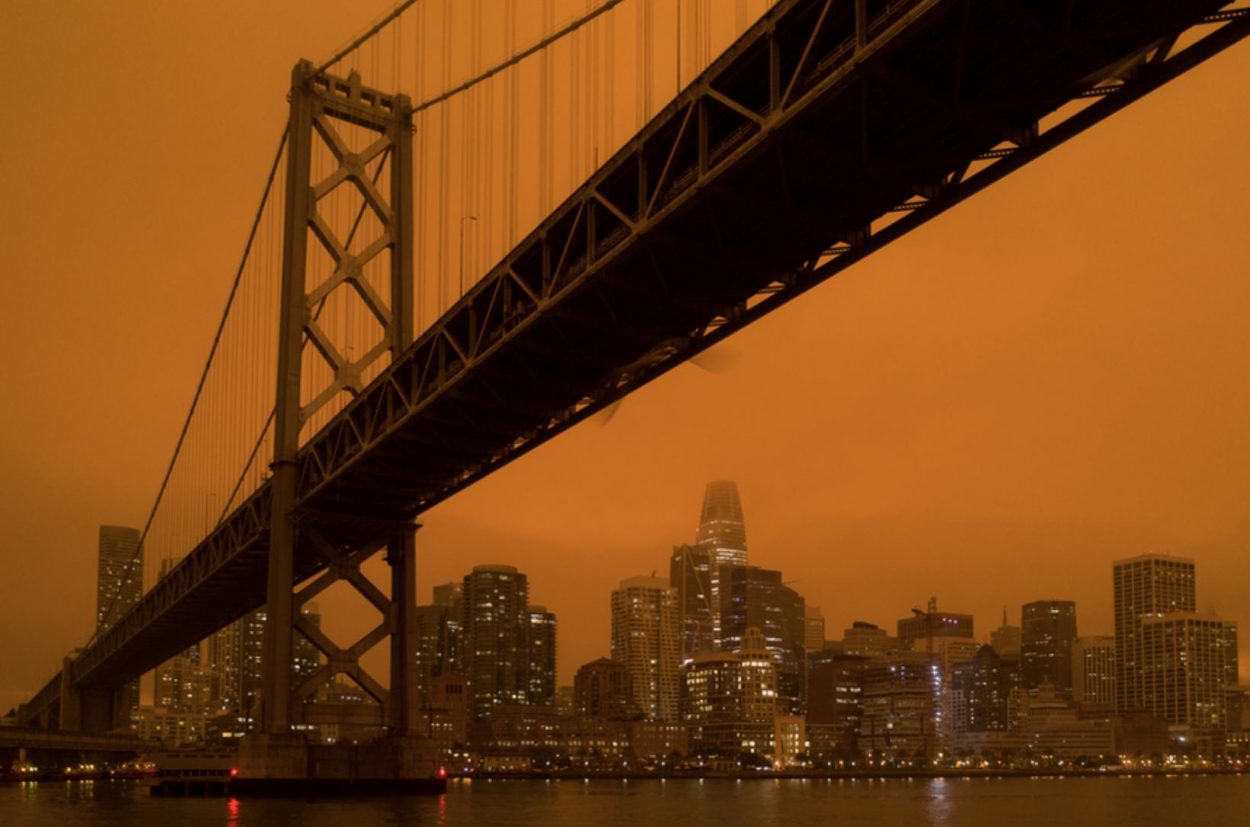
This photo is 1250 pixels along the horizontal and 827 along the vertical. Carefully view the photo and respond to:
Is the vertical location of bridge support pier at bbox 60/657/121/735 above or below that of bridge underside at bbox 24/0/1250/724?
below

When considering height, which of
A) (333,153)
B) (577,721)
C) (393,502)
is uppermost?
(333,153)

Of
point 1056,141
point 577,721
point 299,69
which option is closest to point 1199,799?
point 299,69

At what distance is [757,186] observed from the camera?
2406cm

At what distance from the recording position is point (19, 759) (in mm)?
103375

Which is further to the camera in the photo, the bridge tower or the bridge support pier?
the bridge support pier

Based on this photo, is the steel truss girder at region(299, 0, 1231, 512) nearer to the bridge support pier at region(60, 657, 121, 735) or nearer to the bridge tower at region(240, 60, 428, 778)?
the bridge tower at region(240, 60, 428, 778)

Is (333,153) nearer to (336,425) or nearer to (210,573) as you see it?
(336,425)

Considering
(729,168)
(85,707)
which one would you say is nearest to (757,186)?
(729,168)

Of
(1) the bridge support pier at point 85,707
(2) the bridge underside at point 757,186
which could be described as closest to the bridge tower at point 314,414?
(2) the bridge underside at point 757,186

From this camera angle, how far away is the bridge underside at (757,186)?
19.2m

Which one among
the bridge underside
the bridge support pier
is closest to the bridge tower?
the bridge underside

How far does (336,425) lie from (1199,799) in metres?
68.7

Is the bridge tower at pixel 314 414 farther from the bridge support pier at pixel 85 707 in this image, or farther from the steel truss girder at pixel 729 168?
the bridge support pier at pixel 85 707

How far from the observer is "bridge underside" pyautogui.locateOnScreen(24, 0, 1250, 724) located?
19.2 meters
